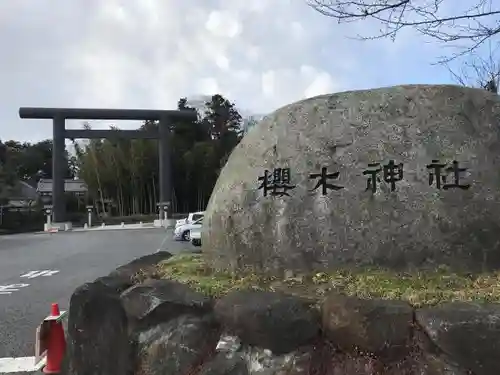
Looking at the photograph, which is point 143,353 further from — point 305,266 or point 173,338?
point 305,266

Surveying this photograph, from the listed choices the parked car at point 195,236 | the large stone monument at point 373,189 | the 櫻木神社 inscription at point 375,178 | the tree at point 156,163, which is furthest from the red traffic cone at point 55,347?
the tree at point 156,163

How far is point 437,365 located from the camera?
2.60m

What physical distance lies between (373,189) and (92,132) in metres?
29.3

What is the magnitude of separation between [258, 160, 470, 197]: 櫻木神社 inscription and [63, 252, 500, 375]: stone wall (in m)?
0.97

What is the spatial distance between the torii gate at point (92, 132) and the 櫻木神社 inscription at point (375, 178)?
2658 centimetres

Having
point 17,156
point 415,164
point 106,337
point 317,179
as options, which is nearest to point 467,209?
point 415,164

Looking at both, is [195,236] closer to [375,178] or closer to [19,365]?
[19,365]

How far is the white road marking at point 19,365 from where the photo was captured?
446cm

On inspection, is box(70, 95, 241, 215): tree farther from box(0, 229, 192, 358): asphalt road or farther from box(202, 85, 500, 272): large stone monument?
box(202, 85, 500, 272): large stone monument

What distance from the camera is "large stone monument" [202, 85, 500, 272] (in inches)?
141

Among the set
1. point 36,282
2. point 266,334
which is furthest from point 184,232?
point 266,334

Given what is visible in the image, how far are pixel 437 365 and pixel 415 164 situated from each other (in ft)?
5.03

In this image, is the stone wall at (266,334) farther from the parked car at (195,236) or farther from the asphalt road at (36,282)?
the parked car at (195,236)

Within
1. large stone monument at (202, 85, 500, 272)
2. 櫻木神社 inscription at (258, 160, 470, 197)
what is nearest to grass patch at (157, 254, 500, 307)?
large stone monument at (202, 85, 500, 272)
